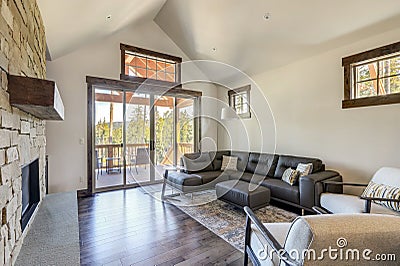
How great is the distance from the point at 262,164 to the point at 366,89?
89.2 inches

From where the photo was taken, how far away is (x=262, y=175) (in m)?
4.45

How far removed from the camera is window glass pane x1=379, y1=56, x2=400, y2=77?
10.5 feet

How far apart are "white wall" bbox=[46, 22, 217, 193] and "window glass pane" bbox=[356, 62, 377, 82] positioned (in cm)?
472

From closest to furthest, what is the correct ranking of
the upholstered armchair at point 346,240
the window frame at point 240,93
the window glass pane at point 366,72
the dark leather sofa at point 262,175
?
the upholstered armchair at point 346,240 → the dark leather sofa at point 262,175 → the window glass pane at point 366,72 → the window frame at point 240,93

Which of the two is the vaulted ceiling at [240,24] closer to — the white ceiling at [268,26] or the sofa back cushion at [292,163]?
the white ceiling at [268,26]

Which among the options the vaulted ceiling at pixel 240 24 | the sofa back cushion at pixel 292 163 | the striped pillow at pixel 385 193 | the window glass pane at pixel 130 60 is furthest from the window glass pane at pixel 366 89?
the window glass pane at pixel 130 60

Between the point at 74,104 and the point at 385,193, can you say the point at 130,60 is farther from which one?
the point at 385,193

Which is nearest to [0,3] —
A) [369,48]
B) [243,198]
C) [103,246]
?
[103,246]

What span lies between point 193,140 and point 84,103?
3.01 metres

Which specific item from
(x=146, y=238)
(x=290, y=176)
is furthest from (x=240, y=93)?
(x=146, y=238)

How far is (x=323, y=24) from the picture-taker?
135 inches

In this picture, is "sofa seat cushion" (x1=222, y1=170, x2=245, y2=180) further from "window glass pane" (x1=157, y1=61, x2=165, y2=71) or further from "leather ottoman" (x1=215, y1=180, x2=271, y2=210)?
"window glass pane" (x1=157, y1=61, x2=165, y2=71)

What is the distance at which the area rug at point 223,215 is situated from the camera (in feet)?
9.05

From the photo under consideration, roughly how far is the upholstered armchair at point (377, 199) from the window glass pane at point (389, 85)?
4.10ft
